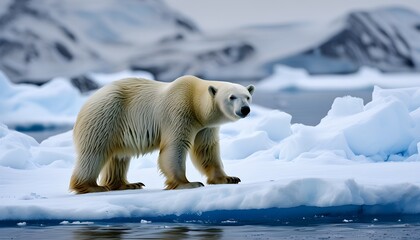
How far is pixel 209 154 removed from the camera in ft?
24.3

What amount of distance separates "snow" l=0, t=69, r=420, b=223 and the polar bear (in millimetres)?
290

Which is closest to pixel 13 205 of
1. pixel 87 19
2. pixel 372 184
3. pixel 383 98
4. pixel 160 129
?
pixel 160 129

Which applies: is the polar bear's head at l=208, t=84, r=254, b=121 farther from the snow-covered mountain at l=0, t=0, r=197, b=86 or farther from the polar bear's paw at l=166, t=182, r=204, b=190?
the snow-covered mountain at l=0, t=0, r=197, b=86

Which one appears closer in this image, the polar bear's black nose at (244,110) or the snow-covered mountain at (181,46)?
the polar bear's black nose at (244,110)

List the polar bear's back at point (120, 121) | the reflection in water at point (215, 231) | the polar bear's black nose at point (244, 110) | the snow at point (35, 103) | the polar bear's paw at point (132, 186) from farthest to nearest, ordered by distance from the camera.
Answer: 1. the snow at point (35, 103)
2. the polar bear's paw at point (132, 186)
3. the polar bear's back at point (120, 121)
4. the polar bear's black nose at point (244, 110)
5. the reflection in water at point (215, 231)

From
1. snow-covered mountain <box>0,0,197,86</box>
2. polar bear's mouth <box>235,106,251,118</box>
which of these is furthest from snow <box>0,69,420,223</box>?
snow-covered mountain <box>0,0,197,86</box>

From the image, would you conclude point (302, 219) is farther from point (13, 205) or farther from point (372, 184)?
point (13, 205)

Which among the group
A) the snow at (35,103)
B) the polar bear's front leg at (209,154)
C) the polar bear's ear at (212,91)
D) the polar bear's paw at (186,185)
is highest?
the snow at (35,103)

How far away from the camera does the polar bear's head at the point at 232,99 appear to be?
6801mm

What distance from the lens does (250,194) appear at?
21.1 ft

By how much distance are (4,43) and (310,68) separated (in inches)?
629

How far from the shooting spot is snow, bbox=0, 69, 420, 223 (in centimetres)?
641

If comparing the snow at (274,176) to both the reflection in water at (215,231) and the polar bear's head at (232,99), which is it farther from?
the polar bear's head at (232,99)

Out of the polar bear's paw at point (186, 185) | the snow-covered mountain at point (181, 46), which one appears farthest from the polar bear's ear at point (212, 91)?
the snow-covered mountain at point (181, 46)
